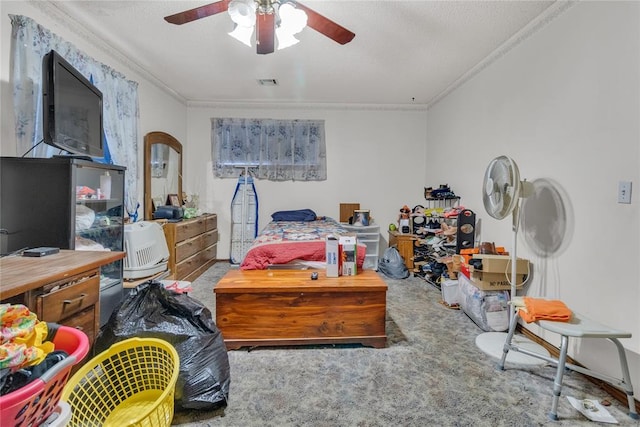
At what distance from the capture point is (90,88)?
209cm

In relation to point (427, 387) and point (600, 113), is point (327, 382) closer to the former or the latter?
point (427, 387)

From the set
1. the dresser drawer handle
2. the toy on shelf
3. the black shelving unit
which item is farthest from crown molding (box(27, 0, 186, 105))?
the toy on shelf

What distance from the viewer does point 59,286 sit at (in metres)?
1.25

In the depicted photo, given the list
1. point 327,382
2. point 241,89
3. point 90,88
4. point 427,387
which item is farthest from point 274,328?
point 241,89

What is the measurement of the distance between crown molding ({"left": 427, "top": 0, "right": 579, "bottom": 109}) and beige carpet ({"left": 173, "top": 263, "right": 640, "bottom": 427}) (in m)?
2.36

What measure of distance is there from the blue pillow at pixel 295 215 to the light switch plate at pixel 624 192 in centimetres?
337

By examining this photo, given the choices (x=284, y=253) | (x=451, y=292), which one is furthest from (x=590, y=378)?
(x=284, y=253)

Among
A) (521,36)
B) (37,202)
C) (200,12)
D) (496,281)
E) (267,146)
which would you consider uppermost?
(521,36)

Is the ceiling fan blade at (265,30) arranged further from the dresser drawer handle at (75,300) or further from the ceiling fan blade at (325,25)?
the dresser drawer handle at (75,300)

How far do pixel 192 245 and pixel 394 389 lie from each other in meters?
2.90

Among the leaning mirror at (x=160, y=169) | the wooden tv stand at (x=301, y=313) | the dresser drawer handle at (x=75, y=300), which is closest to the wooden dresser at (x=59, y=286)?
the dresser drawer handle at (x=75, y=300)

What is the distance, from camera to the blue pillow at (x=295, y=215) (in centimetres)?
459

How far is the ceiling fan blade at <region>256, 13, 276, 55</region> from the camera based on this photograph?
1771mm

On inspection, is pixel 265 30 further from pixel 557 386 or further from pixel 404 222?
pixel 404 222
